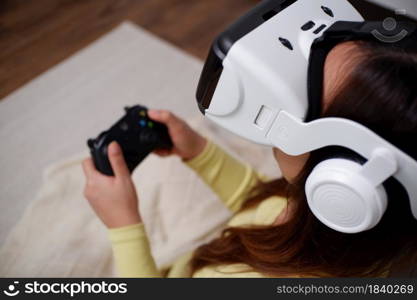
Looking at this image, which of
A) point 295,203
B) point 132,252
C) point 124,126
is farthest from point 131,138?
point 295,203

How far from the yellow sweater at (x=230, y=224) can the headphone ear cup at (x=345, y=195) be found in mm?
175

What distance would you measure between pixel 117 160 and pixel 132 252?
13 cm

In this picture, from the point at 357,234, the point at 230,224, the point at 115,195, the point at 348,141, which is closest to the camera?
the point at 348,141

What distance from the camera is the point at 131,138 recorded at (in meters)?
0.65

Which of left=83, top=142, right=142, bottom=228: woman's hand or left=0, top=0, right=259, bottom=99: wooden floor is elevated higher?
left=0, top=0, right=259, bottom=99: wooden floor

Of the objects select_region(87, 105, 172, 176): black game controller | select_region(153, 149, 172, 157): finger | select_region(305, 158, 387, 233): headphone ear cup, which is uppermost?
select_region(305, 158, 387, 233): headphone ear cup

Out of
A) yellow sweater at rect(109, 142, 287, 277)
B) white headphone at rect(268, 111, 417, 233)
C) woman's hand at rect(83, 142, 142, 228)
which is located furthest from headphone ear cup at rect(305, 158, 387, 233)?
woman's hand at rect(83, 142, 142, 228)

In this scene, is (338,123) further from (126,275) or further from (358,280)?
(126,275)

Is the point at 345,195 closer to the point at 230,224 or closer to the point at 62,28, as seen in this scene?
the point at 230,224

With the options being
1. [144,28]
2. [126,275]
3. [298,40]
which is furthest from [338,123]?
[144,28]

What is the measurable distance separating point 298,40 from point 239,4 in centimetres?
81

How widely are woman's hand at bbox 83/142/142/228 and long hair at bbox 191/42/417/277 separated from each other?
14cm

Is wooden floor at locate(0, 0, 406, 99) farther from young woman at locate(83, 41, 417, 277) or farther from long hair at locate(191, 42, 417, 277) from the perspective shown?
long hair at locate(191, 42, 417, 277)

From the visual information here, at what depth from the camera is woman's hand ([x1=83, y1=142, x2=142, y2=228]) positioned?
1.96 feet
